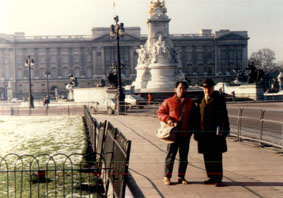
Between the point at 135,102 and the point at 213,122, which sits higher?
Answer: the point at 213,122

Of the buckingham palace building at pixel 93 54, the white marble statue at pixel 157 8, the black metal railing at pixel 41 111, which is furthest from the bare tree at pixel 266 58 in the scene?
the black metal railing at pixel 41 111

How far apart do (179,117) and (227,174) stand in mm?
1986

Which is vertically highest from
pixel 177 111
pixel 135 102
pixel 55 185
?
pixel 177 111

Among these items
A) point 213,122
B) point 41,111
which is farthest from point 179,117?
point 41,111

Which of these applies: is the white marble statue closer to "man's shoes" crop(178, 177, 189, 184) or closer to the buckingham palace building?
"man's shoes" crop(178, 177, 189, 184)

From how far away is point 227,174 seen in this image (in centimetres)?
968

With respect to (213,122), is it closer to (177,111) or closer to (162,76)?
(177,111)

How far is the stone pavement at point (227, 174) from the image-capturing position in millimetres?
7953

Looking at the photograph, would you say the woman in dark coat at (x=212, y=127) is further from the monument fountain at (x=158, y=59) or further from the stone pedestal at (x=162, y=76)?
the stone pedestal at (x=162, y=76)

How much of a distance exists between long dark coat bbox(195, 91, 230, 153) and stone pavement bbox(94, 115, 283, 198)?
75 cm

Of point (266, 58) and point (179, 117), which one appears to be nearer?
point (179, 117)

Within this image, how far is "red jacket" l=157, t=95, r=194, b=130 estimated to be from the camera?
28.2 feet

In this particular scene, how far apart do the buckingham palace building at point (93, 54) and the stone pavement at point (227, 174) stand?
414ft

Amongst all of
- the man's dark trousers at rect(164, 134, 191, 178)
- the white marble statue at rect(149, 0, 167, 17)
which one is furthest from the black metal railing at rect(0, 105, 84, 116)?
the man's dark trousers at rect(164, 134, 191, 178)
